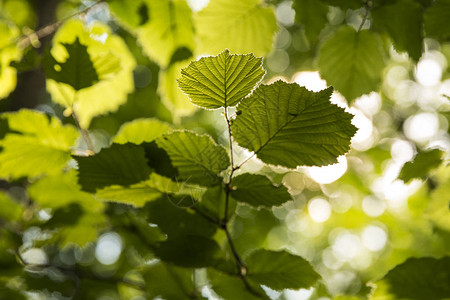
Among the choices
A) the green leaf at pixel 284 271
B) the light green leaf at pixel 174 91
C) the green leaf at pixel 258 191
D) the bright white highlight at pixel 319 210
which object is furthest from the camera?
the bright white highlight at pixel 319 210

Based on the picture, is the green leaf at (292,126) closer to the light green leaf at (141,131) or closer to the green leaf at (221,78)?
the green leaf at (221,78)

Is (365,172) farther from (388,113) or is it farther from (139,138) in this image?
(139,138)

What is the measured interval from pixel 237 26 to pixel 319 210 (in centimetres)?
420

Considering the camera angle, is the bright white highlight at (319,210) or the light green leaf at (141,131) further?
the bright white highlight at (319,210)

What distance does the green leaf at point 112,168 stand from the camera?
594mm

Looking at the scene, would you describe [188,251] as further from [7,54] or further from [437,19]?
[7,54]

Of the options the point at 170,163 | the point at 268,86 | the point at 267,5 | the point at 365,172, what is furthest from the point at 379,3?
the point at 365,172

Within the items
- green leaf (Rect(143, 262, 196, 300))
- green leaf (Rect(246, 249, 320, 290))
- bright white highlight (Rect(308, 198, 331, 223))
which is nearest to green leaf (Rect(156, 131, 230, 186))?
green leaf (Rect(246, 249, 320, 290))

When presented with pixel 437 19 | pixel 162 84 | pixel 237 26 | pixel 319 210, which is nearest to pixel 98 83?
pixel 162 84

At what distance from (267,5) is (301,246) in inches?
192

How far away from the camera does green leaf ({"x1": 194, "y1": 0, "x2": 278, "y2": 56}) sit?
976 millimetres

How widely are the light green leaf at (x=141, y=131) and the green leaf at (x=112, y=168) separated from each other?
0.09 meters

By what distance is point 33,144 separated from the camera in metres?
0.78

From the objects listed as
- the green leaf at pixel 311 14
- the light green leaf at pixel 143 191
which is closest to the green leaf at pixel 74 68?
the light green leaf at pixel 143 191
